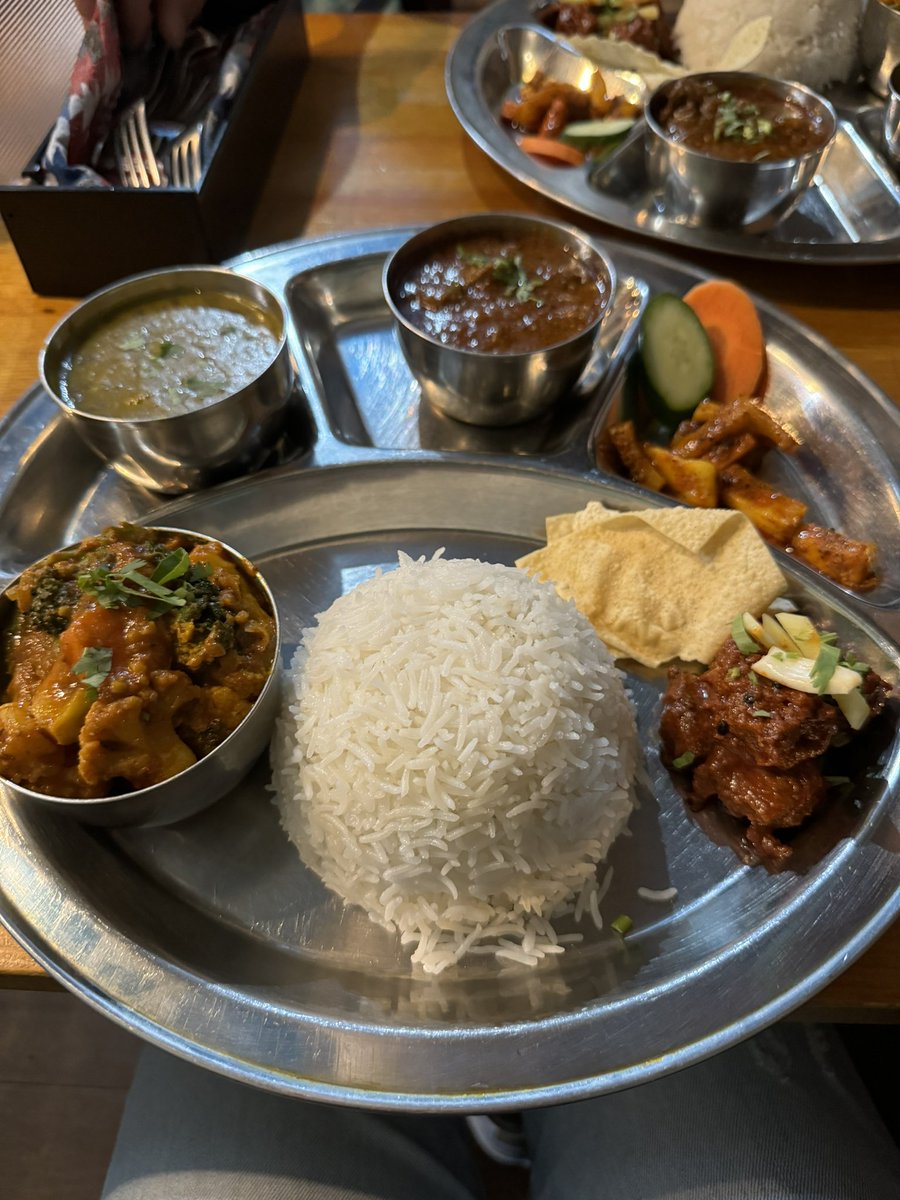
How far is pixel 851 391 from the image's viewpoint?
7.35 ft

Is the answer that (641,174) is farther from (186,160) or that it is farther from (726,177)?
(186,160)

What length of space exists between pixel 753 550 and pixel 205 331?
4.88 feet

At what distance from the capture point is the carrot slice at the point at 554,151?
3006mm

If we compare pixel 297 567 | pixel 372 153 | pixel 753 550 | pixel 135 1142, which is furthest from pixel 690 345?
pixel 135 1142

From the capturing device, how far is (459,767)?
1.58 metres

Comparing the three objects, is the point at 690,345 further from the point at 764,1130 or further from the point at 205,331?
the point at 764,1130

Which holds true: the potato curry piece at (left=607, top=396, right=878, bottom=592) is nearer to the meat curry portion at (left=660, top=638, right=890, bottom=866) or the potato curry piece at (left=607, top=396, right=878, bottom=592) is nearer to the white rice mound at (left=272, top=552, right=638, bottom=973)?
the meat curry portion at (left=660, top=638, right=890, bottom=866)

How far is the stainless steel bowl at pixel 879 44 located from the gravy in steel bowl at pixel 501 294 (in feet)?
6.63

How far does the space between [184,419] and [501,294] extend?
92cm

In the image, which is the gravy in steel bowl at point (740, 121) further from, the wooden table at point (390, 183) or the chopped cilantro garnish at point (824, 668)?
the chopped cilantro garnish at point (824, 668)

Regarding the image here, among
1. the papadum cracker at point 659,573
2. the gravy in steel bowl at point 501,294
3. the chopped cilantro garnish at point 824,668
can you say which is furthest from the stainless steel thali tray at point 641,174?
the chopped cilantro garnish at point 824,668

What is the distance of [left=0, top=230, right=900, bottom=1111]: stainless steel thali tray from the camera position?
1.33m

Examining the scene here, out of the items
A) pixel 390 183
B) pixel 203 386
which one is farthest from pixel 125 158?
pixel 203 386

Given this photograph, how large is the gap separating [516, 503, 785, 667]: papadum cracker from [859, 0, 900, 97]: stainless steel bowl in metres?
2.53
